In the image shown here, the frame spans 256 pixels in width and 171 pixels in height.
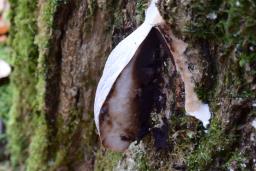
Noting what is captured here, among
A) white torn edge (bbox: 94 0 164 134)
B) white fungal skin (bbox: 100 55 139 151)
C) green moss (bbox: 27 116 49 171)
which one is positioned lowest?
green moss (bbox: 27 116 49 171)

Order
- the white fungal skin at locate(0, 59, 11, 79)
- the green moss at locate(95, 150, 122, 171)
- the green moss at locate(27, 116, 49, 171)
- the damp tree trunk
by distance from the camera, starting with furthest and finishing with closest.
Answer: the white fungal skin at locate(0, 59, 11, 79)
the green moss at locate(27, 116, 49, 171)
the green moss at locate(95, 150, 122, 171)
the damp tree trunk

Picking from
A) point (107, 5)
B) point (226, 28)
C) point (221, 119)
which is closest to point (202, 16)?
point (226, 28)

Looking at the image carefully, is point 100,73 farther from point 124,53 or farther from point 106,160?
point 124,53

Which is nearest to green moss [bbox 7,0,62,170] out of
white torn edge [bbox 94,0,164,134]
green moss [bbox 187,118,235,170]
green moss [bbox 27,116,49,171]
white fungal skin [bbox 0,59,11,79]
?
green moss [bbox 27,116,49,171]

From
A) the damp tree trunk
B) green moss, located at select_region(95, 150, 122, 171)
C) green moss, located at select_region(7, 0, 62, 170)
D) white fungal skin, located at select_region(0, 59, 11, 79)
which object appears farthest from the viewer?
white fungal skin, located at select_region(0, 59, 11, 79)

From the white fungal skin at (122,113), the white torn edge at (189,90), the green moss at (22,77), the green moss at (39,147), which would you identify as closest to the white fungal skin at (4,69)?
the green moss at (22,77)

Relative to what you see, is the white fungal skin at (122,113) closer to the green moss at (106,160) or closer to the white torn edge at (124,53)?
the white torn edge at (124,53)

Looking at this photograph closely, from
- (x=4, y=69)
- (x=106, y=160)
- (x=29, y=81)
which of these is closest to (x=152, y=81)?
(x=106, y=160)

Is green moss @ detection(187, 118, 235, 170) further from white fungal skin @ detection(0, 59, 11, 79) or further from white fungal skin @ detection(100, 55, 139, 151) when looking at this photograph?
white fungal skin @ detection(0, 59, 11, 79)
